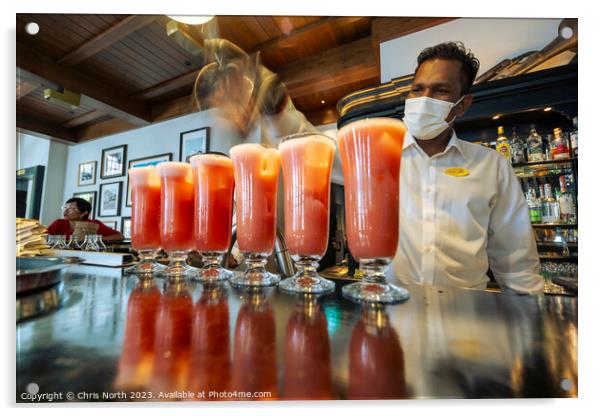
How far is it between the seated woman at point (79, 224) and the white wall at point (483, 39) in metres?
1.63

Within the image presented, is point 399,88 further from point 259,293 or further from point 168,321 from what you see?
point 168,321

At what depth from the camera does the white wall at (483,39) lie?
0.81 m

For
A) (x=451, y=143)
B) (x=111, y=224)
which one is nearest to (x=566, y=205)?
(x=451, y=143)

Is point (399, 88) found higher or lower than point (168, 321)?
higher

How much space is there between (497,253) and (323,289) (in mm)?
Answer: 906

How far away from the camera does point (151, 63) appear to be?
1.38m

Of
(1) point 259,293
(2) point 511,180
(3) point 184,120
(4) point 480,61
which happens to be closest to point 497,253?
(2) point 511,180

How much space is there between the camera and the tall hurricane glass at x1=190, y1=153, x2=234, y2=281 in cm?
74

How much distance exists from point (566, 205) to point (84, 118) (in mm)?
2093

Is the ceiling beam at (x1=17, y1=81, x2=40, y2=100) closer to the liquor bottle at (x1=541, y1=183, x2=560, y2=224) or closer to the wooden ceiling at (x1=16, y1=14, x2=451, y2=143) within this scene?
the wooden ceiling at (x1=16, y1=14, x2=451, y2=143)

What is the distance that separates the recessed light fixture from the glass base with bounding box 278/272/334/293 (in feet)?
3.07

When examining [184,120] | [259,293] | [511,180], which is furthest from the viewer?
[184,120]

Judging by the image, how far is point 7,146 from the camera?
2.29ft
